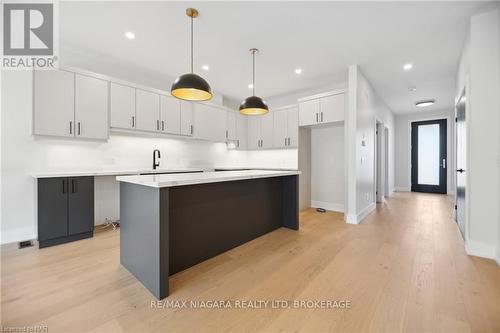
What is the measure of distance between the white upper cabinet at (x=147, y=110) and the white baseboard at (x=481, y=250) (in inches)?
199

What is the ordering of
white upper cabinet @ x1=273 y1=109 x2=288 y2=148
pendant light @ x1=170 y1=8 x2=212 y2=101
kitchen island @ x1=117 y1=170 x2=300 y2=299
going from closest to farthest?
kitchen island @ x1=117 y1=170 x2=300 y2=299 → pendant light @ x1=170 y1=8 x2=212 y2=101 → white upper cabinet @ x1=273 y1=109 x2=288 y2=148

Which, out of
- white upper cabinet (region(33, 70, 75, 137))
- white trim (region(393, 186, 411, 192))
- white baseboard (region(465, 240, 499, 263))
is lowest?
white baseboard (region(465, 240, 499, 263))

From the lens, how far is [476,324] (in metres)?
1.43

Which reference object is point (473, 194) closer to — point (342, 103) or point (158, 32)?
point (342, 103)

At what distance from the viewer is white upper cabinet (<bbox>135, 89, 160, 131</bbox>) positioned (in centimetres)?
384

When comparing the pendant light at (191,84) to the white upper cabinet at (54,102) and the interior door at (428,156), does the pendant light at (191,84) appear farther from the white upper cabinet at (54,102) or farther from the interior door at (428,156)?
the interior door at (428,156)

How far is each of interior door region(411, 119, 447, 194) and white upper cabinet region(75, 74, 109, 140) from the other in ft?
31.1

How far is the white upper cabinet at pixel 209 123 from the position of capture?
4.79 metres

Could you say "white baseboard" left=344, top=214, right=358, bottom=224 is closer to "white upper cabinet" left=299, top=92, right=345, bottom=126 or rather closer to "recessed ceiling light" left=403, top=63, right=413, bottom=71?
"white upper cabinet" left=299, top=92, right=345, bottom=126

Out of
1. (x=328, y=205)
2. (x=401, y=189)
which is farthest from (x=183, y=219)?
(x=401, y=189)

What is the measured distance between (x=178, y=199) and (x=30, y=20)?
3077 mm

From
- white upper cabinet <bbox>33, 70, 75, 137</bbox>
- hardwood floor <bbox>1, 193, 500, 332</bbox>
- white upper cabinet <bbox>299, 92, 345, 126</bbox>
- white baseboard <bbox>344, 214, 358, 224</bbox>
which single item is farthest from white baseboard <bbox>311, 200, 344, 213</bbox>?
white upper cabinet <bbox>33, 70, 75, 137</bbox>

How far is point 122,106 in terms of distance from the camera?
3629 mm

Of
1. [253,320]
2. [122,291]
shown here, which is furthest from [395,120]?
Result: [122,291]
